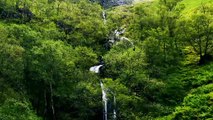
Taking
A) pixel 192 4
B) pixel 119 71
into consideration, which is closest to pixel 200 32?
pixel 119 71

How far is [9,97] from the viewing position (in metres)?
58.1

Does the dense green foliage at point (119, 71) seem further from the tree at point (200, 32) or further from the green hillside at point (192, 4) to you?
the green hillside at point (192, 4)

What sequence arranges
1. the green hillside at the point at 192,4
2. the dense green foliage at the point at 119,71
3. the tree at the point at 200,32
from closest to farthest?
the dense green foliage at the point at 119,71, the tree at the point at 200,32, the green hillside at the point at 192,4

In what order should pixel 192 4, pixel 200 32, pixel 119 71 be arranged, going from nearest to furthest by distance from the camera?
pixel 119 71 < pixel 200 32 < pixel 192 4

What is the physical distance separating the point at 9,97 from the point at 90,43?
99.1 ft

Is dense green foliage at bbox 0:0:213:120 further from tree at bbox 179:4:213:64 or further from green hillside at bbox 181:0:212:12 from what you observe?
green hillside at bbox 181:0:212:12

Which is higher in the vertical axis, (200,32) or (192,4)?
(192,4)

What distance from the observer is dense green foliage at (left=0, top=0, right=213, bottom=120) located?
5962 centimetres

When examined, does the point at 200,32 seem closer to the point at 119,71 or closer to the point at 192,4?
the point at 119,71

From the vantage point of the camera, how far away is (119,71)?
6538 centimetres

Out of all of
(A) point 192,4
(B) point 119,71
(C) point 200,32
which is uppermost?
(A) point 192,4

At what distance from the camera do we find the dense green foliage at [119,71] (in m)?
59.6

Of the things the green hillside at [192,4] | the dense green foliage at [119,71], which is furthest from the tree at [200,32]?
the green hillside at [192,4]

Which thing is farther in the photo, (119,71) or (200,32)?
(200,32)
